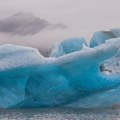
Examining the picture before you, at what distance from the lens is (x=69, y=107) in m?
24.2

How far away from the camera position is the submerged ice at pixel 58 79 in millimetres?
22109

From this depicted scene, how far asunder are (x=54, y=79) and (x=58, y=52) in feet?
15.0

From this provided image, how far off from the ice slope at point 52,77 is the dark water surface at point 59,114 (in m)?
0.73

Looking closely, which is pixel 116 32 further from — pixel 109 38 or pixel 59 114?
pixel 59 114

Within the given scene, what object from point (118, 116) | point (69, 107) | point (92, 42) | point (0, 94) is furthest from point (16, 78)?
point (92, 42)

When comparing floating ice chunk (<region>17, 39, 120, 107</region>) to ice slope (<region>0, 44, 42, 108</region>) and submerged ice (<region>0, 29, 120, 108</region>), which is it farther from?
ice slope (<region>0, 44, 42, 108</region>)

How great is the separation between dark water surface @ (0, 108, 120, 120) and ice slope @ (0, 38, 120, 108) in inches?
28.8

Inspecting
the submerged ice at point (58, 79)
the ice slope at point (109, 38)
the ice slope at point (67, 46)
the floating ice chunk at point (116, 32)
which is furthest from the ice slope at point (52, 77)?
the floating ice chunk at point (116, 32)

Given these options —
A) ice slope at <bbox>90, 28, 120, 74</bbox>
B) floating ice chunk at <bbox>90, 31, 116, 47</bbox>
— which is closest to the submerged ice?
ice slope at <bbox>90, 28, 120, 74</bbox>

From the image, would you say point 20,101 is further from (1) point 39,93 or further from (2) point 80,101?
(2) point 80,101

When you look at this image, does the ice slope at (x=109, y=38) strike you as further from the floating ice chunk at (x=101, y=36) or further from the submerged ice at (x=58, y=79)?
the submerged ice at (x=58, y=79)

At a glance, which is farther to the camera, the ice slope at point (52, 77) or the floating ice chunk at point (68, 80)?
the floating ice chunk at point (68, 80)

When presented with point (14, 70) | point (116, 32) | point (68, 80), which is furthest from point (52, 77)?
point (116, 32)

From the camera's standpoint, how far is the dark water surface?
19.4 meters
